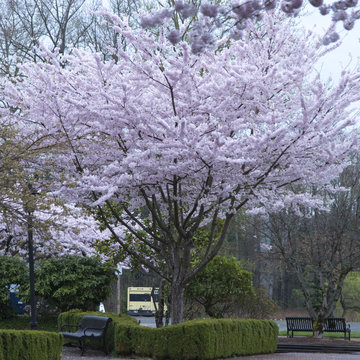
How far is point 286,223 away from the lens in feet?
60.4

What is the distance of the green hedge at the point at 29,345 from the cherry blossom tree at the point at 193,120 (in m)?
2.42

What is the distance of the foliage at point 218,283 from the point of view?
16.6 m

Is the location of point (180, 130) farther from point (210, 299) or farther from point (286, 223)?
point (286, 223)

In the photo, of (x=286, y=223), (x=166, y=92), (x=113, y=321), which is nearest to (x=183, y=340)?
(x=113, y=321)

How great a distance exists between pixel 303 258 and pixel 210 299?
4.80 meters

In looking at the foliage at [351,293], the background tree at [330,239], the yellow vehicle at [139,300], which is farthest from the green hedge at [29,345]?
the yellow vehicle at [139,300]

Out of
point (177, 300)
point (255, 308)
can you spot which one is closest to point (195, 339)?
point (177, 300)

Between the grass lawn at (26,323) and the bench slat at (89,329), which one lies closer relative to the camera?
the bench slat at (89,329)

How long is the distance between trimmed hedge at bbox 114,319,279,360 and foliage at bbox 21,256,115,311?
5.57 meters

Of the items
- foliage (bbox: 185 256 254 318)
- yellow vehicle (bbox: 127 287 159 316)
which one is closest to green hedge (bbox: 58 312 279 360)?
foliage (bbox: 185 256 254 318)

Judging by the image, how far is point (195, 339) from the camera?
10945 mm

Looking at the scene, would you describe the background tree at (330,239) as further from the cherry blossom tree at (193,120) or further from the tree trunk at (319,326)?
the cherry blossom tree at (193,120)

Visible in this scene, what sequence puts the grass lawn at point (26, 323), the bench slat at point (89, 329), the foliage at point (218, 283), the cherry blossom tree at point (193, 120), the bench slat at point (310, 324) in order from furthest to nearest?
the bench slat at point (310, 324), the grass lawn at point (26, 323), the foliage at point (218, 283), the bench slat at point (89, 329), the cherry blossom tree at point (193, 120)

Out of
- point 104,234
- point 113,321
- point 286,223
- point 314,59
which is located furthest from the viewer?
point 104,234
